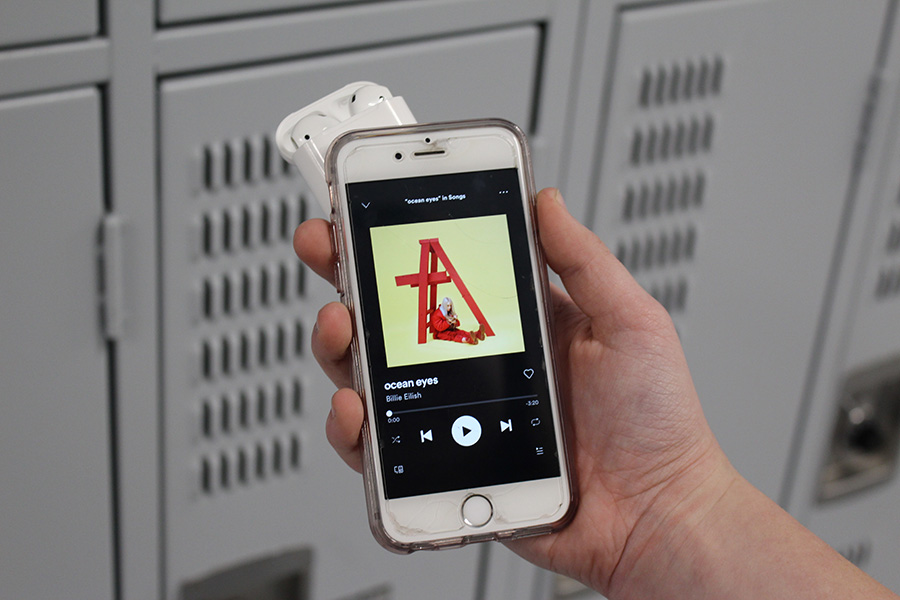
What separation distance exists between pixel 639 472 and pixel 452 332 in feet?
0.62

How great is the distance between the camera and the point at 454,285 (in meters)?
0.73

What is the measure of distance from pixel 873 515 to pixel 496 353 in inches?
34.9

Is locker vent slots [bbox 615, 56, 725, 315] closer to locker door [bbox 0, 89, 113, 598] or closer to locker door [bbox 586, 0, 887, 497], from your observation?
locker door [bbox 586, 0, 887, 497]

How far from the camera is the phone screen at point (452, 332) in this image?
2.40ft

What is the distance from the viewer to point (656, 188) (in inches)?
40.8

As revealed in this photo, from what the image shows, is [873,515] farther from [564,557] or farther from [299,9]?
[299,9]

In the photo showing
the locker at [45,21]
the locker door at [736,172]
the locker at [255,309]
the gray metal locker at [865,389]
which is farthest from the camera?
the gray metal locker at [865,389]

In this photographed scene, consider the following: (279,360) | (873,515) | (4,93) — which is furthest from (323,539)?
(873,515)

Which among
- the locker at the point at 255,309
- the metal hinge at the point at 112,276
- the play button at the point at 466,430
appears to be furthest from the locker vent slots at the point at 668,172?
the metal hinge at the point at 112,276

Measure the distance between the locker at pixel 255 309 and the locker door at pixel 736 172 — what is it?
138 millimetres

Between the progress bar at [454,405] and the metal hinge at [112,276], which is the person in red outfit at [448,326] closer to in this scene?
the progress bar at [454,405]

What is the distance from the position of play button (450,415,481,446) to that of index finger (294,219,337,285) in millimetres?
150

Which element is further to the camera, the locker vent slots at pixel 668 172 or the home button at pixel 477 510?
the locker vent slots at pixel 668 172

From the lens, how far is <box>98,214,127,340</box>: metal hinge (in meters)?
0.78
